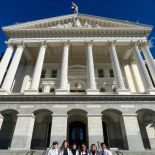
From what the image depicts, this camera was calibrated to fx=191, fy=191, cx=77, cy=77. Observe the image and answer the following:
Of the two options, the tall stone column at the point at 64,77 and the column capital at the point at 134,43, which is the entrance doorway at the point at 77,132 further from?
the column capital at the point at 134,43

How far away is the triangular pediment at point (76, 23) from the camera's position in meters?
32.7

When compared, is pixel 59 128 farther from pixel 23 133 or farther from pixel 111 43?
pixel 111 43

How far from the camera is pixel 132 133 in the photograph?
2109cm

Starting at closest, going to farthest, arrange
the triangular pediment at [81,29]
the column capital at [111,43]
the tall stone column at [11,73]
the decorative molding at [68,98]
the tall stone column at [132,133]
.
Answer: the tall stone column at [132,133]
the decorative molding at [68,98]
the tall stone column at [11,73]
the column capital at [111,43]
the triangular pediment at [81,29]

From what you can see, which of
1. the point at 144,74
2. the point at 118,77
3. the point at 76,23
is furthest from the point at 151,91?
the point at 76,23

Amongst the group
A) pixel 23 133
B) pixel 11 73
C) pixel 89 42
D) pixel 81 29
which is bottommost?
pixel 23 133

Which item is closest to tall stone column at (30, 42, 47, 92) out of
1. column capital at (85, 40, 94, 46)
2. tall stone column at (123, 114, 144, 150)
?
column capital at (85, 40, 94, 46)

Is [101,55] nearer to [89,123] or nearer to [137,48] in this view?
[137,48]

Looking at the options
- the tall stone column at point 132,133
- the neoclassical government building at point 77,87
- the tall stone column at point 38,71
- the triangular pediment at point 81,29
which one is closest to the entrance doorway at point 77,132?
the neoclassical government building at point 77,87

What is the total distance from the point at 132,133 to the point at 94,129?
13.8 ft

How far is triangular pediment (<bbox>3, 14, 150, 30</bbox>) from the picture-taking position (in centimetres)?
3272

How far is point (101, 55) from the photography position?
35969mm

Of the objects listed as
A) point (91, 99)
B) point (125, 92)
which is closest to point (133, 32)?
point (125, 92)

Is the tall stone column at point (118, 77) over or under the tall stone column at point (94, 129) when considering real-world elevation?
over
